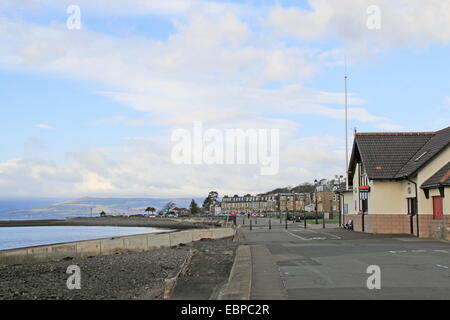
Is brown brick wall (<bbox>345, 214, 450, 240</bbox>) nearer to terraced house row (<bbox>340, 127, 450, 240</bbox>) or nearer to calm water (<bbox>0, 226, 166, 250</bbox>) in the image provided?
terraced house row (<bbox>340, 127, 450, 240</bbox>)

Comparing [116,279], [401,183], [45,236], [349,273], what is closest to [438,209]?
[401,183]

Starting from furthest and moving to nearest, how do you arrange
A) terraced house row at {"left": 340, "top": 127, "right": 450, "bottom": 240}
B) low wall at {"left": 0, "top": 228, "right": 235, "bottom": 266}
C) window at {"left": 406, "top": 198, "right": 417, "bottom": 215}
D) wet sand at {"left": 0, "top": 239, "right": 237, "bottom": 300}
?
window at {"left": 406, "top": 198, "right": 417, "bottom": 215} → low wall at {"left": 0, "top": 228, "right": 235, "bottom": 266} → terraced house row at {"left": 340, "top": 127, "right": 450, "bottom": 240} → wet sand at {"left": 0, "top": 239, "right": 237, "bottom": 300}

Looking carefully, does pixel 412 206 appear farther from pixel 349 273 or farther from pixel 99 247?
pixel 99 247

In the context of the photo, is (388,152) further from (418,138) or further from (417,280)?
(417,280)

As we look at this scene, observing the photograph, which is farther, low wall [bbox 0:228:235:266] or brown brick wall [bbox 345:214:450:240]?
low wall [bbox 0:228:235:266]

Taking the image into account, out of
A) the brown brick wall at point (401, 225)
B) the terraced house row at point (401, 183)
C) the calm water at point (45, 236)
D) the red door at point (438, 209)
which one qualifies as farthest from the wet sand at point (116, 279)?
the calm water at point (45, 236)

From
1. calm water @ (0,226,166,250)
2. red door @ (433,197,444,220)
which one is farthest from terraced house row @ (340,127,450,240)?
calm water @ (0,226,166,250)

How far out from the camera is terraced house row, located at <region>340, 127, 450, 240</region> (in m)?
28.3

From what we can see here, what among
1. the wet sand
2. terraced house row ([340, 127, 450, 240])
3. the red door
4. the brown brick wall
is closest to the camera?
the wet sand

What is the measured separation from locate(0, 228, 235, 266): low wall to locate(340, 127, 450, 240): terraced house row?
12.3 m

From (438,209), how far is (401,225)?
4627mm

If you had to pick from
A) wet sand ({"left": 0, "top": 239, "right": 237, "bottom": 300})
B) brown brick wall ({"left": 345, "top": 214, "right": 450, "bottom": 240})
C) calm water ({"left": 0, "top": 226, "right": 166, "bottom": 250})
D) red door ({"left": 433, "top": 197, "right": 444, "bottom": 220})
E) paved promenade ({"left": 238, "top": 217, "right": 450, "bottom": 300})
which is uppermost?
red door ({"left": 433, "top": 197, "right": 444, "bottom": 220})

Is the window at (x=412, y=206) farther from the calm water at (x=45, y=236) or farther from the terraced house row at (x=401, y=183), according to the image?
the calm water at (x=45, y=236)

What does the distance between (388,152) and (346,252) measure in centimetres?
1578
